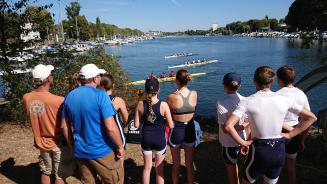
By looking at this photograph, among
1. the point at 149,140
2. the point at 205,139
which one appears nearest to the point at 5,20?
the point at 205,139

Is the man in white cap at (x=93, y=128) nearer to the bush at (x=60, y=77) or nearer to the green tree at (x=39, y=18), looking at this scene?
the bush at (x=60, y=77)

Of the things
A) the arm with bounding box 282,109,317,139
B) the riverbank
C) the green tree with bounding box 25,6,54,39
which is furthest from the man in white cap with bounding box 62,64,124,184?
the green tree with bounding box 25,6,54,39

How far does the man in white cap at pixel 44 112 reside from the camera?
4109 millimetres

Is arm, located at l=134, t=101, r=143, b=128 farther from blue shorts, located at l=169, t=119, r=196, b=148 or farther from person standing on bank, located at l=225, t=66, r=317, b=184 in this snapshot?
person standing on bank, located at l=225, t=66, r=317, b=184

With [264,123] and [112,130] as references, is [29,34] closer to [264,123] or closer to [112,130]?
[112,130]

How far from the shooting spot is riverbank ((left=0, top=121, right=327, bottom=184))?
5723mm

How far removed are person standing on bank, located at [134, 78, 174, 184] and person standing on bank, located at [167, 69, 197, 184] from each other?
10.6 inches

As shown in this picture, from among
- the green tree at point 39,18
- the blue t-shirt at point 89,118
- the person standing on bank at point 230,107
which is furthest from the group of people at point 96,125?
the green tree at point 39,18

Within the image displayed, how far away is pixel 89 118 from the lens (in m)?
3.64

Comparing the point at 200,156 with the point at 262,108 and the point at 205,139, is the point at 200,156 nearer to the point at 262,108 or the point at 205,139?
the point at 205,139

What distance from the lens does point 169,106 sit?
473 cm

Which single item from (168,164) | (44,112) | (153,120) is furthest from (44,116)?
(168,164)

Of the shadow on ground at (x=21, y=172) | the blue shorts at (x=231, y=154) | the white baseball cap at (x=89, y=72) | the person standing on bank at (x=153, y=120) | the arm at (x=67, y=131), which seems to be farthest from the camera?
the shadow on ground at (x=21, y=172)

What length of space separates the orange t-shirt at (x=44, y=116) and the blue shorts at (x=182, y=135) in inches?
65.4
